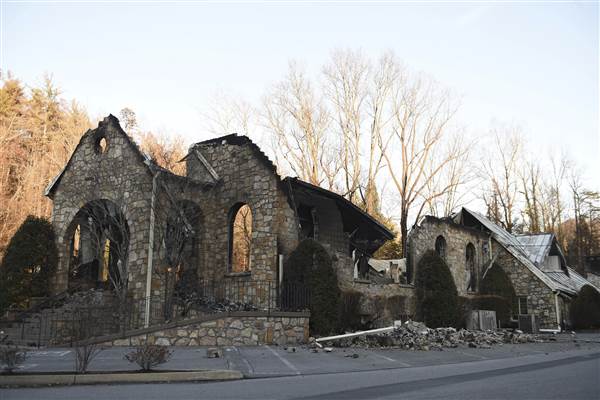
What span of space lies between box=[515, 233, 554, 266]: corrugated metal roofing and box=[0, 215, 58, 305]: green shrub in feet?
80.0

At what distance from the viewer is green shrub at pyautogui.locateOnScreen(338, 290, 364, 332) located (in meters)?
18.4

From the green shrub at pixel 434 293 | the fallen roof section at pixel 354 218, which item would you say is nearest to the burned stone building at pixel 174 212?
the fallen roof section at pixel 354 218

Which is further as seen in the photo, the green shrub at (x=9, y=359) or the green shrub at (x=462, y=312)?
the green shrub at (x=462, y=312)

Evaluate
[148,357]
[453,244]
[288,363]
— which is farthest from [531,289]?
[148,357]

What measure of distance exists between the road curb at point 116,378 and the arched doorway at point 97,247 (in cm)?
901

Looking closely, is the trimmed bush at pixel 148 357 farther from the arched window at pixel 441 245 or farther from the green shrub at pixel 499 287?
the green shrub at pixel 499 287

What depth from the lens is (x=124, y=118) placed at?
21109 millimetres

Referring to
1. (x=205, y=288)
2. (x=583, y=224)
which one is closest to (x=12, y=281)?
(x=205, y=288)

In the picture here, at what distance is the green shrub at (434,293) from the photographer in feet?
73.5

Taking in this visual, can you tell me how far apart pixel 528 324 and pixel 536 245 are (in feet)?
33.6

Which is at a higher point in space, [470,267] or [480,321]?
[470,267]

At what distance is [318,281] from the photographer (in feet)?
55.0

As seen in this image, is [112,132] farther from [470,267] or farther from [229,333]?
[470,267]

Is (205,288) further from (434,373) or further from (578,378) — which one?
(578,378)
